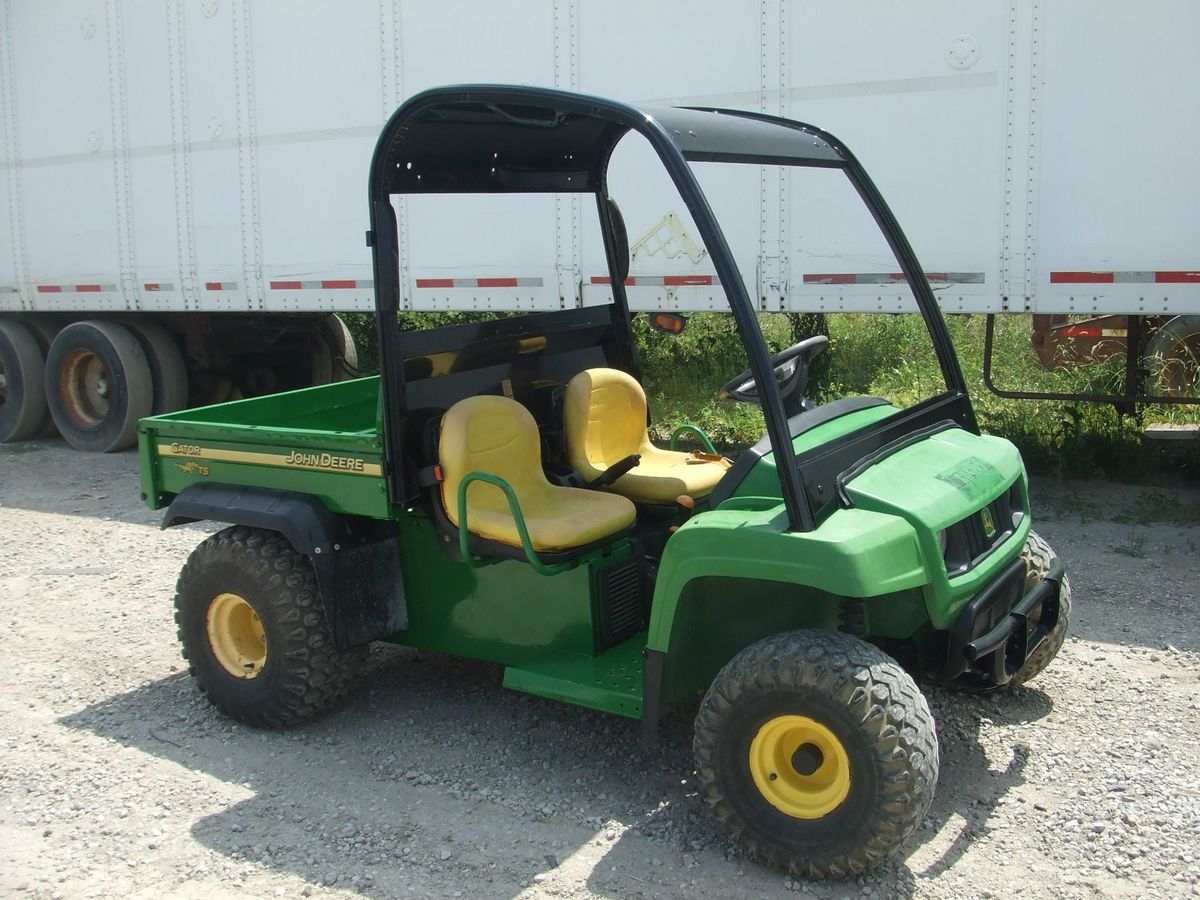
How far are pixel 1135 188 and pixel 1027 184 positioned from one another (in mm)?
504

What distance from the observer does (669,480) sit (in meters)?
4.30

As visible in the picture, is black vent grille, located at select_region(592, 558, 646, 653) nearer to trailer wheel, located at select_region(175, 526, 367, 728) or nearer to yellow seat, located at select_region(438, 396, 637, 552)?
yellow seat, located at select_region(438, 396, 637, 552)

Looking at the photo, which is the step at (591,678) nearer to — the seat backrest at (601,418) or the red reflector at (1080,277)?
the seat backrest at (601,418)

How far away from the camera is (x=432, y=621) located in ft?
14.2

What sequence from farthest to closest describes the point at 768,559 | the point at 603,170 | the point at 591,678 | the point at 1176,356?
the point at 1176,356, the point at 603,170, the point at 591,678, the point at 768,559

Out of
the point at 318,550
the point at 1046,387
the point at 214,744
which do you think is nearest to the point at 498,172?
the point at 318,550

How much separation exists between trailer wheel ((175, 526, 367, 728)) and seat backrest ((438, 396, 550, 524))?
0.67 metres

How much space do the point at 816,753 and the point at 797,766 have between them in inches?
2.4

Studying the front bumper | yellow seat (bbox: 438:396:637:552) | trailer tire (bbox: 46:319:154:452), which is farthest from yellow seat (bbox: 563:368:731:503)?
trailer tire (bbox: 46:319:154:452)

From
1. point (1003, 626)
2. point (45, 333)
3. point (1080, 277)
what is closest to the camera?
point (1003, 626)

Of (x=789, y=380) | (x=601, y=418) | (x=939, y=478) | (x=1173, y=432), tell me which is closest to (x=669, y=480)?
(x=601, y=418)

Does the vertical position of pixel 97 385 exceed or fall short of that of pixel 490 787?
it exceeds it

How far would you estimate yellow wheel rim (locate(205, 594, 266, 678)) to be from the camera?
4.41 metres

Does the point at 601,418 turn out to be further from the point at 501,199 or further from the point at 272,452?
the point at 501,199
